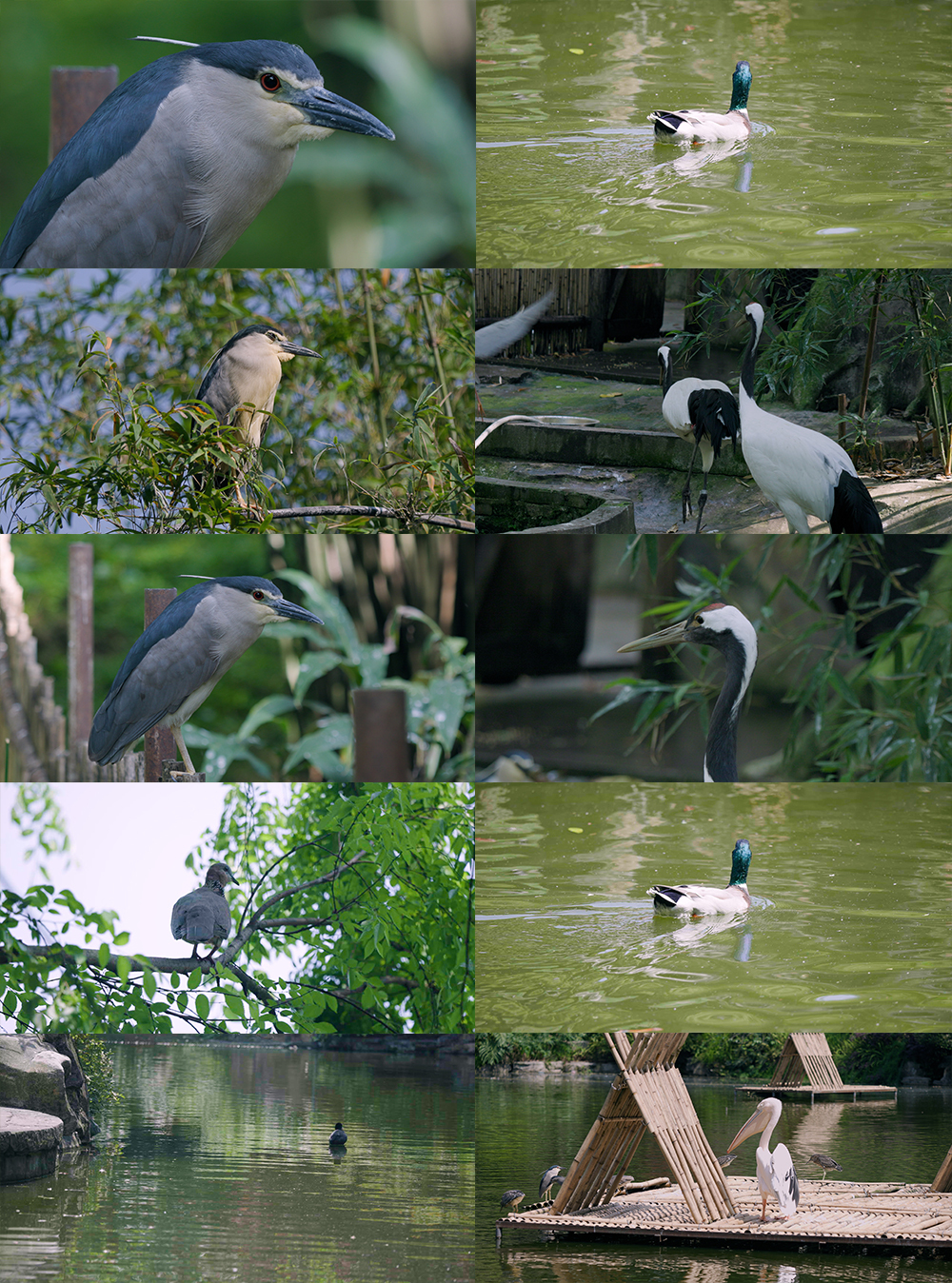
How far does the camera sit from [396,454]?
2859mm

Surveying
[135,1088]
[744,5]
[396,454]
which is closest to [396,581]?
[396,454]

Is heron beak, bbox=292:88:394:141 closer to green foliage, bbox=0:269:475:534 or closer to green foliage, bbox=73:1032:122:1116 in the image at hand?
green foliage, bbox=0:269:475:534

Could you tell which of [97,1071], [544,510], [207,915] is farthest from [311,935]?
[544,510]

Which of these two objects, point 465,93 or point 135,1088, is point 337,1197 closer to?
point 135,1088

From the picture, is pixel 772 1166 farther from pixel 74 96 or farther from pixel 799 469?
pixel 74 96

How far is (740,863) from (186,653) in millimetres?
1329

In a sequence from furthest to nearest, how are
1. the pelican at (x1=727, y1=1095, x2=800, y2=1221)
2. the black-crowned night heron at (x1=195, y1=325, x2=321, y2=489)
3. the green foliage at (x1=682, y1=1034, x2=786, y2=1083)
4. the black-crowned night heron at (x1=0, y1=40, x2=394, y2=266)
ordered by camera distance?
the green foliage at (x1=682, y1=1034, x2=786, y2=1083) → the pelican at (x1=727, y1=1095, x2=800, y2=1221) → the black-crowned night heron at (x1=195, y1=325, x2=321, y2=489) → the black-crowned night heron at (x1=0, y1=40, x2=394, y2=266)

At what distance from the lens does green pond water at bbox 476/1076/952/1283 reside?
2.92 meters

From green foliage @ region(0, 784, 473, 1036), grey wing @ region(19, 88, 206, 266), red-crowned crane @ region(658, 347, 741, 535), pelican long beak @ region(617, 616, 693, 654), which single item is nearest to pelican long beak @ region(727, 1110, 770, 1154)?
green foliage @ region(0, 784, 473, 1036)

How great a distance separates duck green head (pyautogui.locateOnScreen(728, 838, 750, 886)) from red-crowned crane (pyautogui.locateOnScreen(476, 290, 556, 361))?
4.15 ft

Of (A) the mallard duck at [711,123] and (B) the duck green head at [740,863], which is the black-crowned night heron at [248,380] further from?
(B) the duck green head at [740,863]

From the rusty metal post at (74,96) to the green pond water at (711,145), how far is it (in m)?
0.86

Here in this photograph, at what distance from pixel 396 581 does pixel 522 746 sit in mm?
492

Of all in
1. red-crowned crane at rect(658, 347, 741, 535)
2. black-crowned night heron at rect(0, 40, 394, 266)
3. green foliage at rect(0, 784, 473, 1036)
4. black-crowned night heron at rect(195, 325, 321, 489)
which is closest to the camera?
black-crowned night heron at rect(0, 40, 394, 266)
